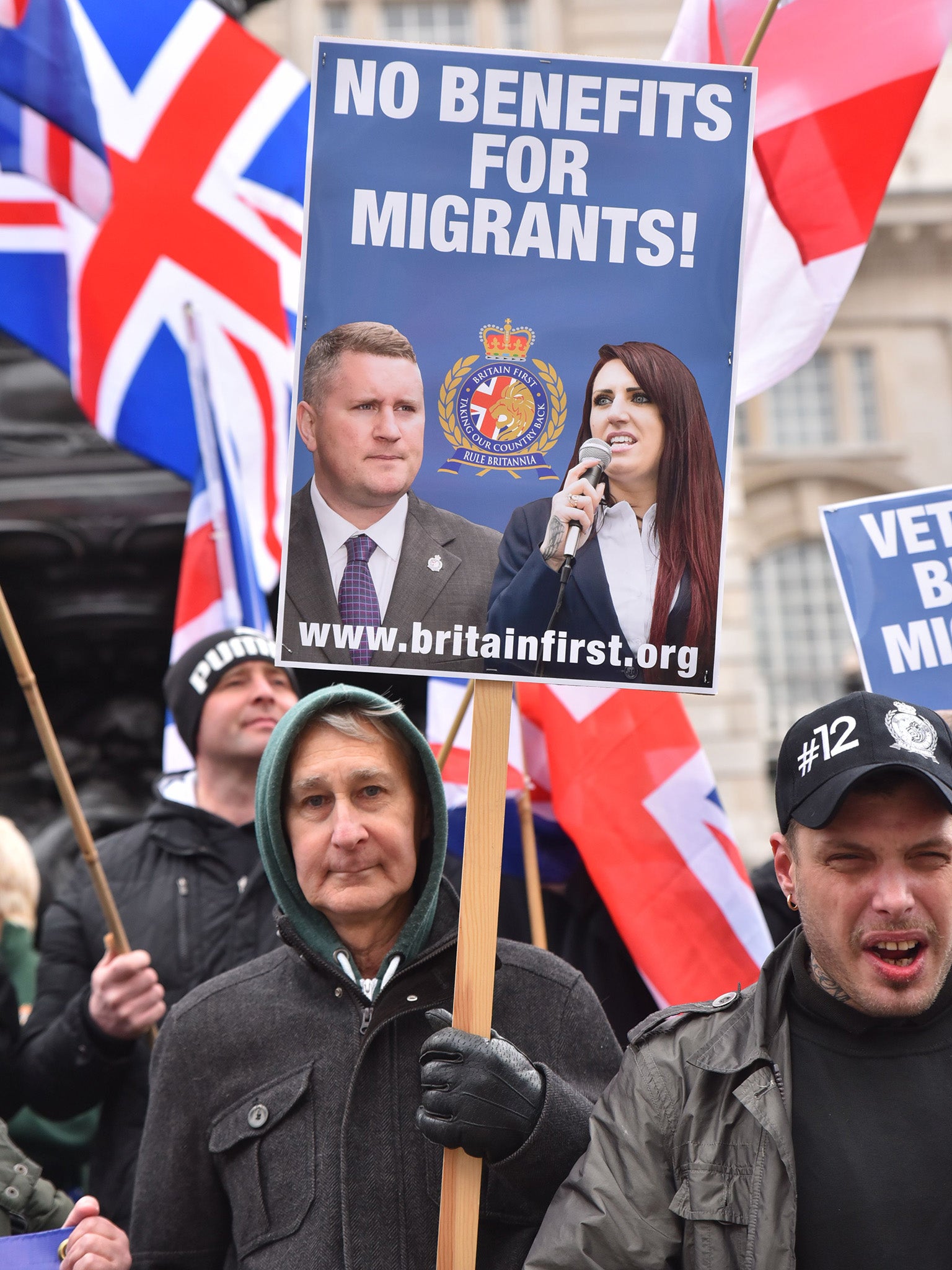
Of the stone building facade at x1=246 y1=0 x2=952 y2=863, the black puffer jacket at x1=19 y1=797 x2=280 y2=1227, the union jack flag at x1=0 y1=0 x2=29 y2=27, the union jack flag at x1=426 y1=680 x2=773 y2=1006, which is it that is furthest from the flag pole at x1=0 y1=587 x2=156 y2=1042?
the stone building facade at x1=246 y1=0 x2=952 y2=863

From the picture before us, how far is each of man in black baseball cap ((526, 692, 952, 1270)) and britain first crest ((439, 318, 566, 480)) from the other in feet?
2.03

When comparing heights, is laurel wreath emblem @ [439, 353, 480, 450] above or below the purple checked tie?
above

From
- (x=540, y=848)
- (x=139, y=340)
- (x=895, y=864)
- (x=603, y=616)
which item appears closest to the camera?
(x=895, y=864)

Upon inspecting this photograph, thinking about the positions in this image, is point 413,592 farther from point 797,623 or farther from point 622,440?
point 797,623

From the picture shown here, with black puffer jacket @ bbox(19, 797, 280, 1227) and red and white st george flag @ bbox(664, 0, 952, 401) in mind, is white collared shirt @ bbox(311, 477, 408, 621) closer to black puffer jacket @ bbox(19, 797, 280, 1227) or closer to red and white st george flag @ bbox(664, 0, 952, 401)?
black puffer jacket @ bbox(19, 797, 280, 1227)

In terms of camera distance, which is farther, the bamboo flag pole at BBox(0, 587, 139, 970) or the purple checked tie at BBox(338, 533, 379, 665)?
the bamboo flag pole at BBox(0, 587, 139, 970)

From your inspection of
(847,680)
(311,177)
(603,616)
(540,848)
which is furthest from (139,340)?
(603,616)

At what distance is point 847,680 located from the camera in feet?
16.0

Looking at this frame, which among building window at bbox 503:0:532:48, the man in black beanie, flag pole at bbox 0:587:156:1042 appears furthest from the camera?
building window at bbox 503:0:532:48

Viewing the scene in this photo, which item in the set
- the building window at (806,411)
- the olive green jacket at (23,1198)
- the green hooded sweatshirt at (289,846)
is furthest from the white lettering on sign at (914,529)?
the building window at (806,411)

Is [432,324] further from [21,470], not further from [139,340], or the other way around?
[21,470]

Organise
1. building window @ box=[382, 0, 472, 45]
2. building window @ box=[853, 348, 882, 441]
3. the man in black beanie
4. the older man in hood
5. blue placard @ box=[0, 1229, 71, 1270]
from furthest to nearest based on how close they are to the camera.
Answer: building window @ box=[853, 348, 882, 441] < building window @ box=[382, 0, 472, 45] < the man in black beanie < blue placard @ box=[0, 1229, 71, 1270] < the older man in hood

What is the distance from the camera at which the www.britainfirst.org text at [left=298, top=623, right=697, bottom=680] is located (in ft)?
7.27

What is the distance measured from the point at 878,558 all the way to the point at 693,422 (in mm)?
1451
